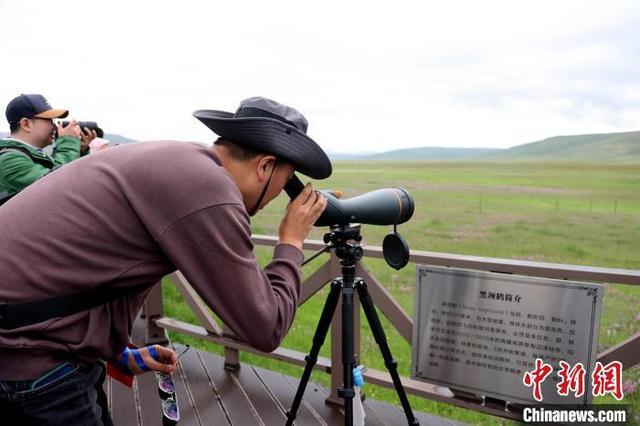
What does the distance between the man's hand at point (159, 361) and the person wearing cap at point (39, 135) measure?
1.66 m

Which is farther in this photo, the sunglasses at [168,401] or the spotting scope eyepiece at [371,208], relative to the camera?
the spotting scope eyepiece at [371,208]

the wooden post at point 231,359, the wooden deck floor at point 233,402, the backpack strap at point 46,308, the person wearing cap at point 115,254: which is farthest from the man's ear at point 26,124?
the backpack strap at point 46,308

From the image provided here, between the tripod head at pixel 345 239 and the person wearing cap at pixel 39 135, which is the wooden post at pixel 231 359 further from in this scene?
the tripod head at pixel 345 239

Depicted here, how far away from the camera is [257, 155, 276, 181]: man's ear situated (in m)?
1.23

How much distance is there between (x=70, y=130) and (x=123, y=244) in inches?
89.1

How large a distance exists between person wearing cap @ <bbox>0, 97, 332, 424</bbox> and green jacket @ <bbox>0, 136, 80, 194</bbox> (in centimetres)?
171

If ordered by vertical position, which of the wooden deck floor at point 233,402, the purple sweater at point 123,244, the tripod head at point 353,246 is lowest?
the wooden deck floor at point 233,402

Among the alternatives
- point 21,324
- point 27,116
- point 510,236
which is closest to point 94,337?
point 21,324

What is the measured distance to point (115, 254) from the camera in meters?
1.09

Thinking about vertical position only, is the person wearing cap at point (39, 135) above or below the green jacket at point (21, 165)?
above

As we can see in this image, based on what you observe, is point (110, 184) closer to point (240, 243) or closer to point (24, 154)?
point (240, 243)

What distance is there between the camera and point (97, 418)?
1.21 m

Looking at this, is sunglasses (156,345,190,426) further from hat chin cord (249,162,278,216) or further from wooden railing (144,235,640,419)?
wooden railing (144,235,640,419)

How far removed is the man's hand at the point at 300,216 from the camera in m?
1.32
